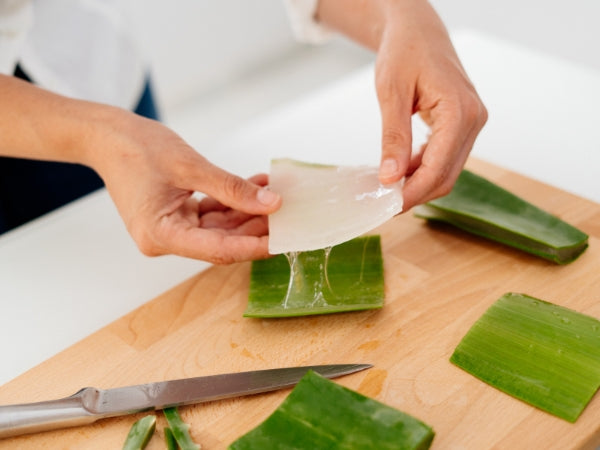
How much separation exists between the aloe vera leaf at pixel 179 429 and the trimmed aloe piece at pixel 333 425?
3.4 inches

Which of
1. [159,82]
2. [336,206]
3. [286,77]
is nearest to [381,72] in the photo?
[336,206]

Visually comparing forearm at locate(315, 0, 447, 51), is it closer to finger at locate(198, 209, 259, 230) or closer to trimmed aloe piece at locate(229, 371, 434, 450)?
finger at locate(198, 209, 259, 230)

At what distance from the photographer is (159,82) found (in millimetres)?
3996

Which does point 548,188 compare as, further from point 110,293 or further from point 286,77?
point 286,77

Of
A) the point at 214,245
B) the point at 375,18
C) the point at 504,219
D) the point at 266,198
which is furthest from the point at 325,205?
the point at 375,18

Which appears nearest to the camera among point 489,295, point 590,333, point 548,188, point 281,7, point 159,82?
point 590,333

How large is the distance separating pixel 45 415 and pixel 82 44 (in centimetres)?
104

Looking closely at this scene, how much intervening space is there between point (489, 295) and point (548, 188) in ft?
1.22

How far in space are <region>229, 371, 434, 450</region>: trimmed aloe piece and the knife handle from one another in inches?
9.9

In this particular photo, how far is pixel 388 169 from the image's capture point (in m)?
1.29

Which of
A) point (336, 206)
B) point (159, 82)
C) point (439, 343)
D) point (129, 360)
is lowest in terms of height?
point (159, 82)

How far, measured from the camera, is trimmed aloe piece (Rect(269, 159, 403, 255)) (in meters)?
1.24

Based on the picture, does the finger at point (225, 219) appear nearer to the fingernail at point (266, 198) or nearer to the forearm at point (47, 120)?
the fingernail at point (266, 198)

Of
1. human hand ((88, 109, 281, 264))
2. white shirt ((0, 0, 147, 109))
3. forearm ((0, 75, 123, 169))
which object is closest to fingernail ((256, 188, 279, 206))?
human hand ((88, 109, 281, 264))
